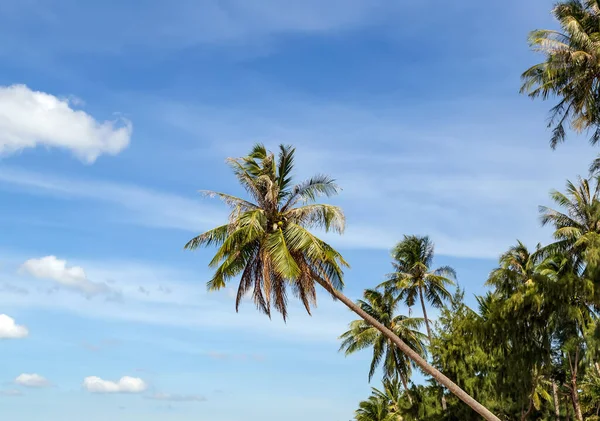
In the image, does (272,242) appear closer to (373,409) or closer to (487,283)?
(487,283)

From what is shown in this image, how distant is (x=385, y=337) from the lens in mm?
50531

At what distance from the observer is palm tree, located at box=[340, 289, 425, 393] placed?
50.3 m

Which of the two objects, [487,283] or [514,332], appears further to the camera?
[487,283]

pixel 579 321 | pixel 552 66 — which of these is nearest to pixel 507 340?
pixel 579 321

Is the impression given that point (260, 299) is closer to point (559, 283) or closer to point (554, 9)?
point (559, 283)

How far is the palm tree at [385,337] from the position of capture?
50.3m

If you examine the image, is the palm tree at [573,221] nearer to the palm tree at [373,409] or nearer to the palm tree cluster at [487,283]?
the palm tree cluster at [487,283]

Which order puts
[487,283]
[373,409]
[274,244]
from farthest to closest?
[373,409]
[487,283]
[274,244]

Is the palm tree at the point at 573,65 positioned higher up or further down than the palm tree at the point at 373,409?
higher up

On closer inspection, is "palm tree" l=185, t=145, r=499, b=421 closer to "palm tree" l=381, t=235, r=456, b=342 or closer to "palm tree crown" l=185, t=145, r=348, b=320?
"palm tree crown" l=185, t=145, r=348, b=320

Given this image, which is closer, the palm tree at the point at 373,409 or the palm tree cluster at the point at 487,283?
the palm tree cluster at the point at 487,283

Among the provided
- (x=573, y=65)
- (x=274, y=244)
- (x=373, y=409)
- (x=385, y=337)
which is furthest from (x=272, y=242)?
(x=373, y=409)

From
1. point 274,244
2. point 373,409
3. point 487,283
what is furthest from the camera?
point 373,409

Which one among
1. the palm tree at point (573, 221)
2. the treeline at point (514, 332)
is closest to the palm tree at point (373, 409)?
the treeline at point (514, 332)
